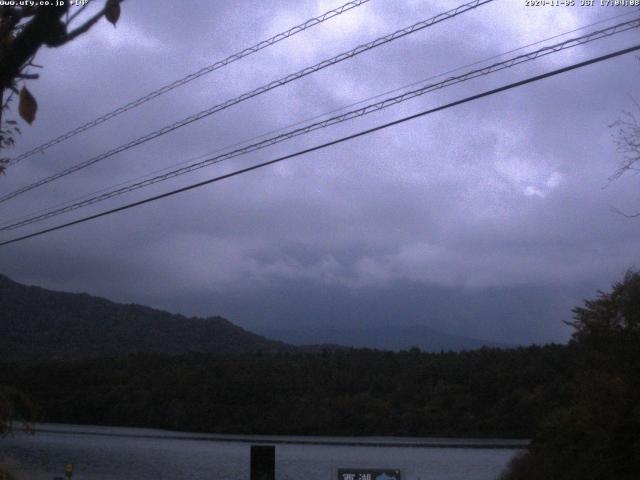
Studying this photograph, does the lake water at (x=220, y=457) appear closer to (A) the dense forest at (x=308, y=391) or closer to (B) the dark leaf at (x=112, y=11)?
(A) the dense forest at (x=308, y=391)

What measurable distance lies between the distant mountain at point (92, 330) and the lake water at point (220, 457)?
1956cm

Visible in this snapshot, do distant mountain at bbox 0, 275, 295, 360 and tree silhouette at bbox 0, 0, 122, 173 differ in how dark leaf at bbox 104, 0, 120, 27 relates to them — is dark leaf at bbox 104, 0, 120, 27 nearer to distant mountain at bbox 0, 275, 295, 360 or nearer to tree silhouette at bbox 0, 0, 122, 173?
tree silhouette at bbox 0, 0, 122, 173

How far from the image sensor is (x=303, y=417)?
4628 centimetres

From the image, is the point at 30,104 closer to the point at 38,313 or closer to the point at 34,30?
the point at 34,30

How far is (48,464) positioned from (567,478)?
819 inches

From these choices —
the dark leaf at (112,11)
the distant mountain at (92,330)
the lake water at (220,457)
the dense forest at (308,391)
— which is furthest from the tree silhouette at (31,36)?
the distant mountain at (92,330)

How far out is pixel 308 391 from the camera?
48.6m

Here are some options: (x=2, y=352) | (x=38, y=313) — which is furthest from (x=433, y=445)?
(x=38, y=313)

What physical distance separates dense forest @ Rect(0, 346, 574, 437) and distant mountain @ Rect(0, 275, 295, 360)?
376 inches

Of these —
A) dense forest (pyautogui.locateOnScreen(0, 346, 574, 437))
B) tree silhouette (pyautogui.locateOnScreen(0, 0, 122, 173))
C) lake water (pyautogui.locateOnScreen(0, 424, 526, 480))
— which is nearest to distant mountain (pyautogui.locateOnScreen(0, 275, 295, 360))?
dense forest (pyautogui.locateOnScreen(0, 346, 574, 437))

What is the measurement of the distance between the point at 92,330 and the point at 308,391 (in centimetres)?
2777

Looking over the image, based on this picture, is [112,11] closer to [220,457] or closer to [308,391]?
[220,457]

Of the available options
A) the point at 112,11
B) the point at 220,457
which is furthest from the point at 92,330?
the point at 112,11

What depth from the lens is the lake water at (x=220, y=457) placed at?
26734mm
